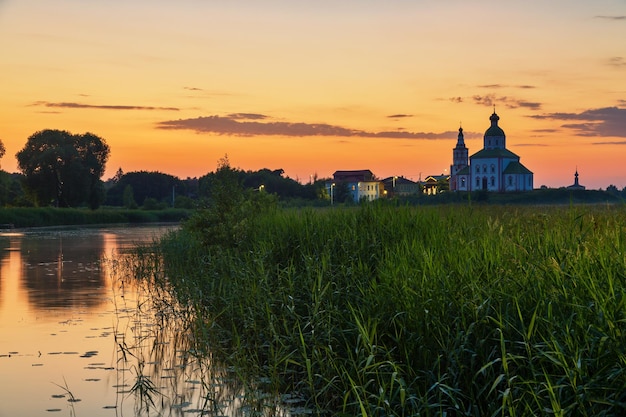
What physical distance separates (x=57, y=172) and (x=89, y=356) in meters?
88.6

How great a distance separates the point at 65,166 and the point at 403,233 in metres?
88.1

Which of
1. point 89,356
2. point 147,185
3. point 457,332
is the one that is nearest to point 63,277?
point 89,356

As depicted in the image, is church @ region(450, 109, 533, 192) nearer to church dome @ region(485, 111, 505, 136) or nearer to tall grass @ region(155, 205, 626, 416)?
church dome @ region(485, 111, 505, 136)

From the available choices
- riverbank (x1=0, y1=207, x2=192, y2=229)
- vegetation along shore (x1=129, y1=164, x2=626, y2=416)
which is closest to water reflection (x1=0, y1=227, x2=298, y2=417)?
vegetation along shore (x1=129, y1=164, x2=626, y2=416)

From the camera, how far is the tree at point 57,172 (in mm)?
95375

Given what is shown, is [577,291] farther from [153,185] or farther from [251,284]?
[153,185]

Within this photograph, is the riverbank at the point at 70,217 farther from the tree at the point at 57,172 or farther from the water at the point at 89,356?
the water at the point at 89,356

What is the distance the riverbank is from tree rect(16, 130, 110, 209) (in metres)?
5.69

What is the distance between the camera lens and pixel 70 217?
276 ft

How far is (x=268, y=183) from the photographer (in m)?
142

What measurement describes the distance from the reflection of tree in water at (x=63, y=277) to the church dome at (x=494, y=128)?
154 metres

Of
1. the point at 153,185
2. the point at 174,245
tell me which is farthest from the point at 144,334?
the point at 153,185

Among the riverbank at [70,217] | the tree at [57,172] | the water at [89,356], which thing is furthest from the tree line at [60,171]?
the water at [89,356]

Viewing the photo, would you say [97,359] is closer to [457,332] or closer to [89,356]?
[89,356]
